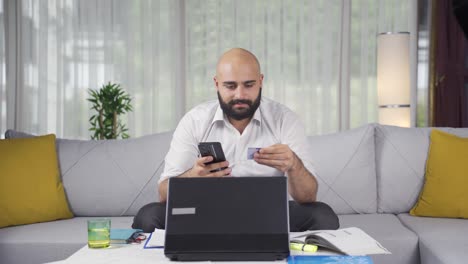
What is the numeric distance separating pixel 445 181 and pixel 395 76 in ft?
5.12

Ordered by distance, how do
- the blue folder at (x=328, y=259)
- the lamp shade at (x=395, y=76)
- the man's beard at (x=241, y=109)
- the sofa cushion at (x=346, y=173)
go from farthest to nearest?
the lamp shade at (x=395, y=76)
the sofa cushion at (x=346, y=173)
the man's beard at (x=241, y=109)
the blue folder at (x=328, y=259)

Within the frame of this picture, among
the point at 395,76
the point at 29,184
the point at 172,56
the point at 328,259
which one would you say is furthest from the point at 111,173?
the point at 172,56

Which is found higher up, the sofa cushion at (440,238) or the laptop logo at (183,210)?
the laptop logo at (183,210)

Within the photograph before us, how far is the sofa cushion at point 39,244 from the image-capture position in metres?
2.74

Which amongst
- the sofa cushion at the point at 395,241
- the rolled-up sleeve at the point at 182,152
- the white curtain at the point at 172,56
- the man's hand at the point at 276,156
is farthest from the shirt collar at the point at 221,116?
the white curtain at the point at 172,56

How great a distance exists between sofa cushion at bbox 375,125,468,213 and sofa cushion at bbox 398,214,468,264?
12cm

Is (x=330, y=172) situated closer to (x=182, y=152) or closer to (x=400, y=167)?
(x=400, y=167)

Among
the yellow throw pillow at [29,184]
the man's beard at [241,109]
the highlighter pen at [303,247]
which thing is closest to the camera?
the highlighter pen at [303,247]

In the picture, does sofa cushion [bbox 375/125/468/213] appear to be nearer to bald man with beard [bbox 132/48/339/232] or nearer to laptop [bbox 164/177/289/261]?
bald man with beard [bbox 132/48/339/232]

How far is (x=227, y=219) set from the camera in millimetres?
1778

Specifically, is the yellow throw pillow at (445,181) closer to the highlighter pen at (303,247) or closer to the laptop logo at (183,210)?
the highlighter pen at (303,247)

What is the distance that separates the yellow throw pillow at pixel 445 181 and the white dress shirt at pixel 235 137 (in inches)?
30.1

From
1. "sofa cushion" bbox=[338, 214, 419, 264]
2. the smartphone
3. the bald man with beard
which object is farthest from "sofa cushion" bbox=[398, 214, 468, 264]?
the smartphone

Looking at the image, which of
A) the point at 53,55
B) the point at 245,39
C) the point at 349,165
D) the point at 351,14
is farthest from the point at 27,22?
the point at 349,165
